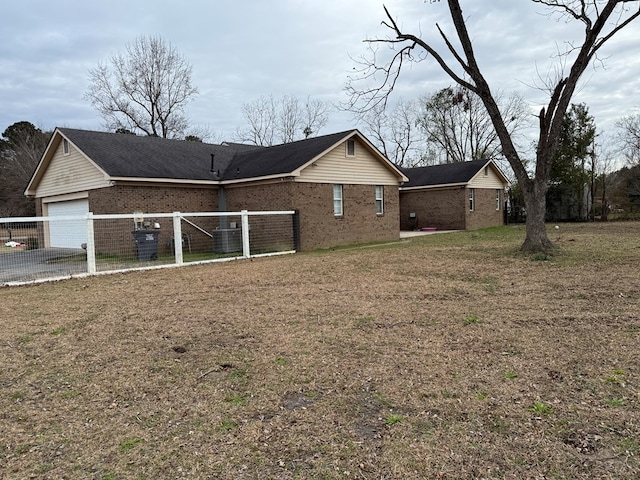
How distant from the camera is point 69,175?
57.9 ft

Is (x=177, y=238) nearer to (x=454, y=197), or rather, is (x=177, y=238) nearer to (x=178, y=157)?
(x=178, y=157)

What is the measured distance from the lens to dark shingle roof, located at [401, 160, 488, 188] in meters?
26.4

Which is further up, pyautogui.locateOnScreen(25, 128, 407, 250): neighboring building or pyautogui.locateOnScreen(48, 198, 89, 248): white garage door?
pyautogui.locateOnScreen(25, 128, 407, 250): neighboring building

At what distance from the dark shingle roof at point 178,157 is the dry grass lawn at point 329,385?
9140 millimetres

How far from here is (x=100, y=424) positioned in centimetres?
333

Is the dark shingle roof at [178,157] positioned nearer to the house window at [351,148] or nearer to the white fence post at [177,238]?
the house window at [351,148]

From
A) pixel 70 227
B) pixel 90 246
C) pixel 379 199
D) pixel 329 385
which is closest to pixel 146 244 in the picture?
pixel 90 246

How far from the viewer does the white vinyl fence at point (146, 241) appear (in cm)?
1244

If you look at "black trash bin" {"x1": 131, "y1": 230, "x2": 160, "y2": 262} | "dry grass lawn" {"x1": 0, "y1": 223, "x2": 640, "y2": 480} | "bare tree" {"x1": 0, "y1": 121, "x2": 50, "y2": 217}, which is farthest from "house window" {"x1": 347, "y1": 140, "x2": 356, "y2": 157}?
"bare tree" {"x1": 0, "y1": 121, "x2": 50, "y2": 217}

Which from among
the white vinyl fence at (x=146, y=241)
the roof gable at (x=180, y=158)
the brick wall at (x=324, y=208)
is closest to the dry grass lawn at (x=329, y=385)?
the white vinyl fence at (x=146, y=241)

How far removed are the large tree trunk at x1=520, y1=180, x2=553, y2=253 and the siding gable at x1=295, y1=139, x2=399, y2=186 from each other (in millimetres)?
7079

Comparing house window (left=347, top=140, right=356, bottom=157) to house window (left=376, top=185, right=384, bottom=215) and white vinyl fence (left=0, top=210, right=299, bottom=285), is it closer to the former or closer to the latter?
house window (left=376, top=185, right=384, bottom=215)

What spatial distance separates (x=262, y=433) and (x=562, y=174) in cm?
3231

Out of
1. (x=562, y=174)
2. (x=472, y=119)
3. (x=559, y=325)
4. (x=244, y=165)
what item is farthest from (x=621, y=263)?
(x=472, y=119)
